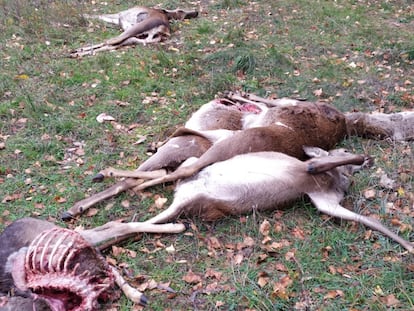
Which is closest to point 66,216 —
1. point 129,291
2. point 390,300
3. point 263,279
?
point 129,291

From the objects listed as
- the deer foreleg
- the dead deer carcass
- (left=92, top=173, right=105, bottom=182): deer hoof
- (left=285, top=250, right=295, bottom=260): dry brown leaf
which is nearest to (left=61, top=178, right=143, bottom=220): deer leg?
(left=92, top=173, right=105, bottom=182): deer hoof

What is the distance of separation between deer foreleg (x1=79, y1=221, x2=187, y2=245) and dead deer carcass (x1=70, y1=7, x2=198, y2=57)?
4484 mm

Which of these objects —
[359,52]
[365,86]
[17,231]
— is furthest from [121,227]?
[359,52]

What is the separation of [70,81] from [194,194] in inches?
140

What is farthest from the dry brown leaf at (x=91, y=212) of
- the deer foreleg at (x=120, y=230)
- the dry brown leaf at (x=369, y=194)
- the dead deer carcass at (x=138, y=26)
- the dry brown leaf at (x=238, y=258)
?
the dead deer carcass at (x=138, y=26)

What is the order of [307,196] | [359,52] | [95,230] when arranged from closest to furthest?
[95,230]
[307,196]
[359,52]

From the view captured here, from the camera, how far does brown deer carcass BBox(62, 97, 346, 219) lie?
479 cm

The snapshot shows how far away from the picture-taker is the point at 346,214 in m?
4.33

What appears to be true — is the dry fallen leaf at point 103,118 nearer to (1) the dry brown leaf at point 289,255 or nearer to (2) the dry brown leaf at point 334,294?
(1) the dry brown leaf at point 289,255

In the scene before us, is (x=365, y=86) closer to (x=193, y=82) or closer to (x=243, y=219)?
(x=193, y=82)

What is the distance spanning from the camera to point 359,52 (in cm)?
816

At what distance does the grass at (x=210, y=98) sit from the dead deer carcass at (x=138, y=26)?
0.26 meters

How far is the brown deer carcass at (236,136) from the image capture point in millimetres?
4793

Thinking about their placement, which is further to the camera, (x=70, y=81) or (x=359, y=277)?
(x=70, y=81)
